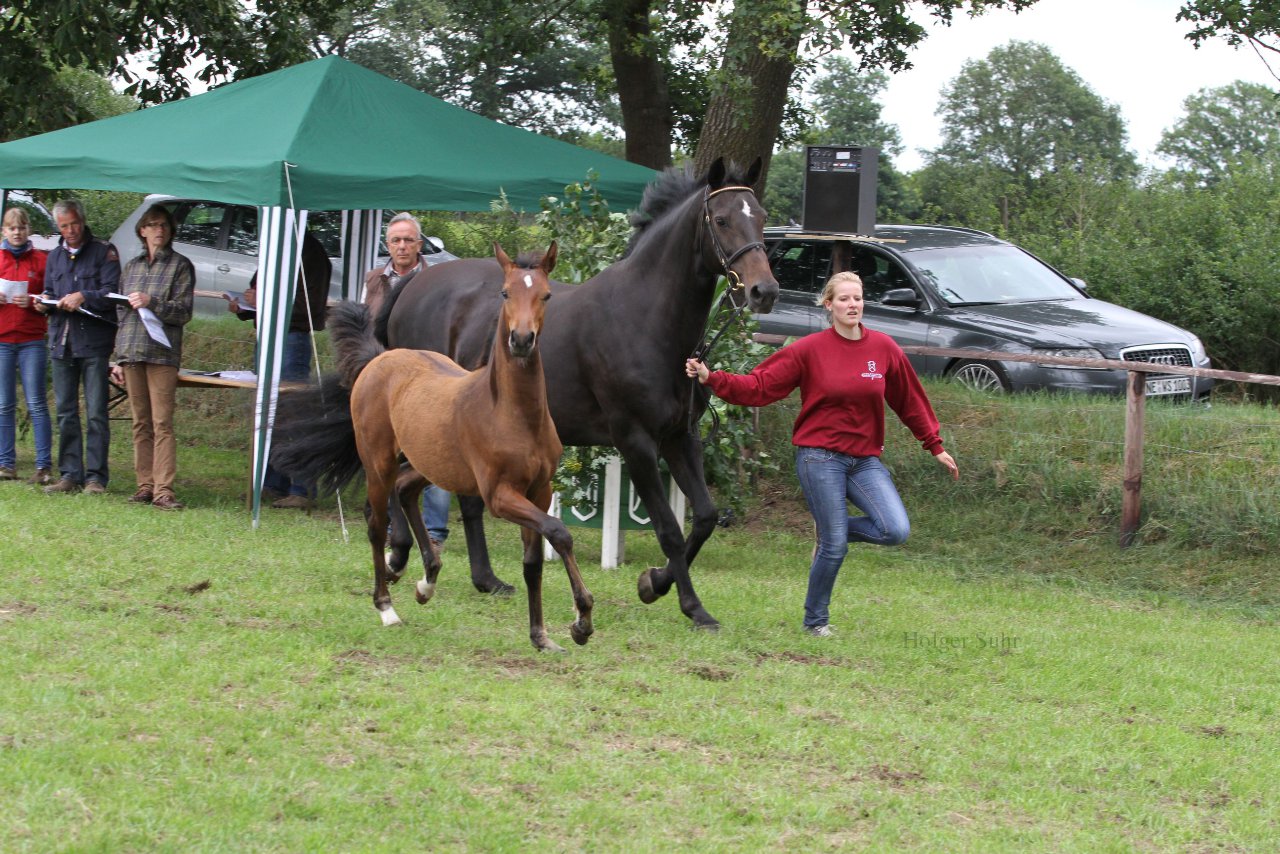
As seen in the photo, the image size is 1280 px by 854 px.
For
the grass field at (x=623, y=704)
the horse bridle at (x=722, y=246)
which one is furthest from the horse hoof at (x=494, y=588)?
the horse bridle at (x=722, y=246)

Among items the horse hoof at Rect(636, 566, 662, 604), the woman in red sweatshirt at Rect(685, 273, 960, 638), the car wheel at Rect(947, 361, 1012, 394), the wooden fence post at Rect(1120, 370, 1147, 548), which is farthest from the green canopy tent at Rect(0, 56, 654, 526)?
the wooden fence post at Rect(1120, 370, 1147, 548)

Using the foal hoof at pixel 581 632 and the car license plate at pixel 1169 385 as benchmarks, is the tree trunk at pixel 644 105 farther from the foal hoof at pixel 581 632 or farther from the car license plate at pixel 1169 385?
the foal hoof at pixel 581 632

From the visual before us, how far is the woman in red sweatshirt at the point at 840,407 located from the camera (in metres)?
6.93

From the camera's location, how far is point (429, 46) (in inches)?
1826

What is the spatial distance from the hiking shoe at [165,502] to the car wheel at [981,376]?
6259 millimetres

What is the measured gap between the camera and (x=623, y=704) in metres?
5.64

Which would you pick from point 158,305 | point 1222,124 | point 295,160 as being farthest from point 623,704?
point 1222,124

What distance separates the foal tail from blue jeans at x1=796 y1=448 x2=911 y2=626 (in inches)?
106

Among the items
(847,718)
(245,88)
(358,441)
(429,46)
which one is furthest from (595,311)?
(429,46)

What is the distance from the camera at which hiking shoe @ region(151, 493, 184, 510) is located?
413 inches

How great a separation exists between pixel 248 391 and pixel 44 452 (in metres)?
→ 1.79

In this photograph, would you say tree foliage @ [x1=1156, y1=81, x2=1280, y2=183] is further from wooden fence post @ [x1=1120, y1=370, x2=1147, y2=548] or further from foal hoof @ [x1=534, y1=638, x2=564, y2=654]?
foal hoof @ [x1=534, y1=638, x2=564, y2=654]

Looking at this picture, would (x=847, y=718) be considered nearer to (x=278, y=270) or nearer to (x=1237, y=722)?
(x=1237, y=722)

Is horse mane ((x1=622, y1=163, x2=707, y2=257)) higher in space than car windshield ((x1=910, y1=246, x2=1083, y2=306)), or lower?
higher
